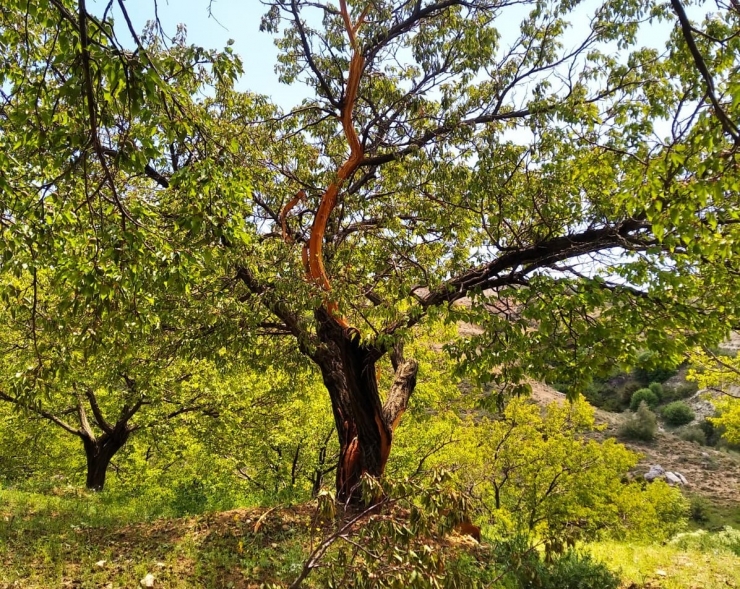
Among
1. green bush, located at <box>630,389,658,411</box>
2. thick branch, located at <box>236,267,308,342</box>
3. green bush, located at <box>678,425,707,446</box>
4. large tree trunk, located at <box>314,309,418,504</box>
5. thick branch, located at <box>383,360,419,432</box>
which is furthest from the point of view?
green bush, located at <box>630,389,658,411</box>

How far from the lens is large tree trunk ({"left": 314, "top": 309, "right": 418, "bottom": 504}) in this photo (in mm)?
7047

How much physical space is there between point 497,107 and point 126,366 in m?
7.04

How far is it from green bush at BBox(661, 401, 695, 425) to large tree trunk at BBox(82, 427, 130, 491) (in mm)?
73290

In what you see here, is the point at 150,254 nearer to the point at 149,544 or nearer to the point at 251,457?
the point at 149,544

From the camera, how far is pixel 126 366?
7664mm

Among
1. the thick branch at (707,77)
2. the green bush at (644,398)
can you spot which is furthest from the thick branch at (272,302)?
the green bush at (644,398)

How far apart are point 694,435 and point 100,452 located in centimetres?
6853

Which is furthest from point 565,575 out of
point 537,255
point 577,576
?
point 537,255

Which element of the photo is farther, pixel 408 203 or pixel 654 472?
pixel 654 472

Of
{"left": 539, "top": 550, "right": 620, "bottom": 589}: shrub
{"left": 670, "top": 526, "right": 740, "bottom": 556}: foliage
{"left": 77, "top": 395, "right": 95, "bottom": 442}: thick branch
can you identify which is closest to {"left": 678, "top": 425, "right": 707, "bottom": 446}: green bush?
{"left": 670, "top": 526, "right": 740, "bottom": 556}: foliage

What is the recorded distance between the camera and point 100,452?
12648mm

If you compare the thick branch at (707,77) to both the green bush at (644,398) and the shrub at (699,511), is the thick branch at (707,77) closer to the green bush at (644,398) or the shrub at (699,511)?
the shrub at (699,511)

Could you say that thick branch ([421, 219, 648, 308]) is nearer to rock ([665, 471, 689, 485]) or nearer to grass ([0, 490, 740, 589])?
grass ([0, 490, 740, 589])

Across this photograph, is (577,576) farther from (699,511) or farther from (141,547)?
(699,511)
